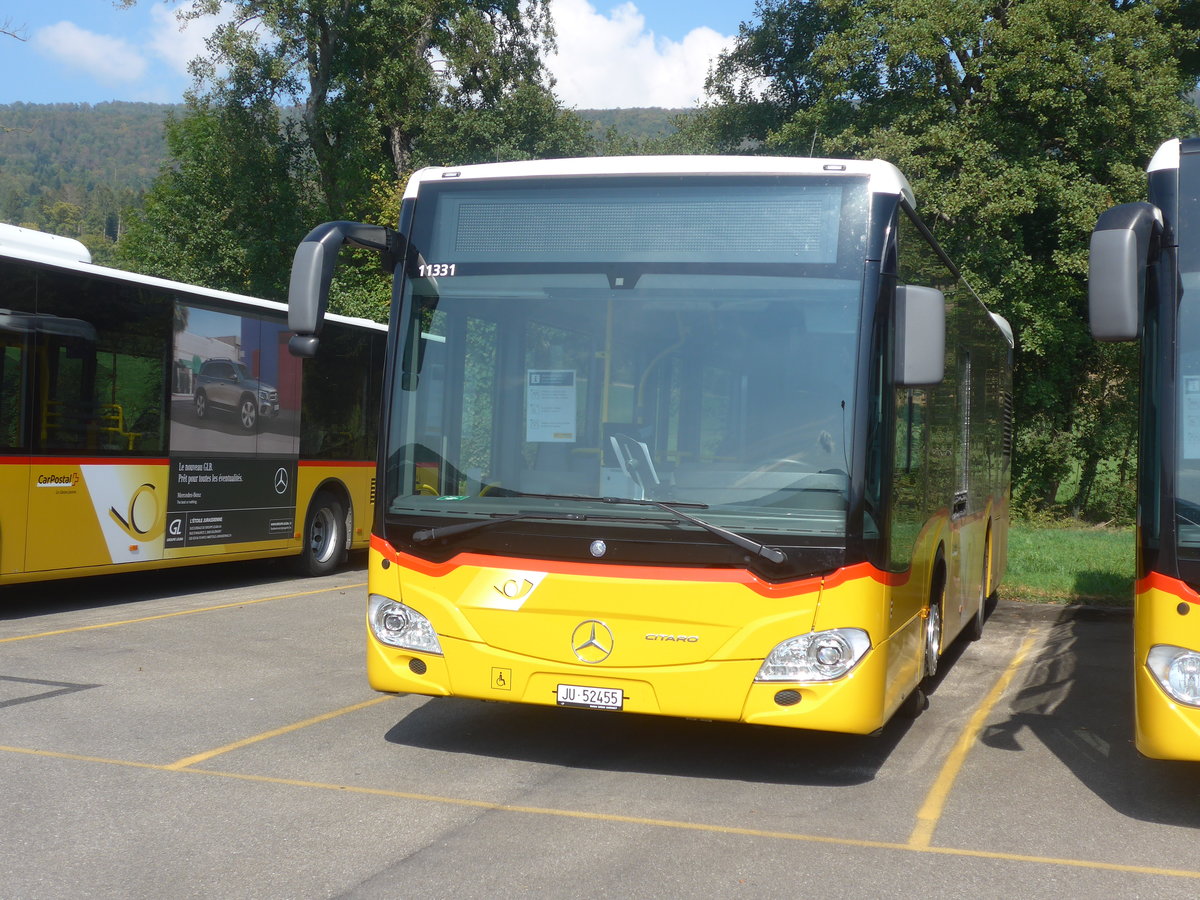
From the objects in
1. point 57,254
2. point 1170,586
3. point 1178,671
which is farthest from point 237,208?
point 1178,671

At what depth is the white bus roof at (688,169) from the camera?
632 cm

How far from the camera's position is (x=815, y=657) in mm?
5973

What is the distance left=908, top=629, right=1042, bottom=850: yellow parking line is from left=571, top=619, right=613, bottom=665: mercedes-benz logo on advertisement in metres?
1.58

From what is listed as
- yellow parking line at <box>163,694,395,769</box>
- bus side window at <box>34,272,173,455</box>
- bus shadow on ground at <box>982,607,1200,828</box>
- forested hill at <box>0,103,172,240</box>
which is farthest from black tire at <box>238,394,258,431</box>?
forested hill at <box>0,103,172,240</box>

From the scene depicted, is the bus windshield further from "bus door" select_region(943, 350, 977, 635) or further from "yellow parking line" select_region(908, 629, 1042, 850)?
"bus door" select_region(943, 350, 977, 635)

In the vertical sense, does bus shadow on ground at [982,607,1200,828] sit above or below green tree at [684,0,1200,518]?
below

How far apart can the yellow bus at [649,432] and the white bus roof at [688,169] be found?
0.05 feet

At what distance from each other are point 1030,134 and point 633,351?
2078 centimetres

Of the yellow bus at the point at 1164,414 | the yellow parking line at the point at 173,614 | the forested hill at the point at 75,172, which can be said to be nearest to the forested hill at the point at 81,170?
the forested hill at the point at 75,172

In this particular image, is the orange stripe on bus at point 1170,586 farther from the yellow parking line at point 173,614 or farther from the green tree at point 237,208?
the green tree at point 237,208

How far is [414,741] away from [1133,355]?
22.0 metres

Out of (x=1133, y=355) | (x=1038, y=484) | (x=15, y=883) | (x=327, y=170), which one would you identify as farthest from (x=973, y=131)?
(x=15, y=883)

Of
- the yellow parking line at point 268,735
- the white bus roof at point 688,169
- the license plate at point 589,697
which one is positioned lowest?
the yellow parking line at point 268,735

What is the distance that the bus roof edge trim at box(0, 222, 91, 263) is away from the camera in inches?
455
